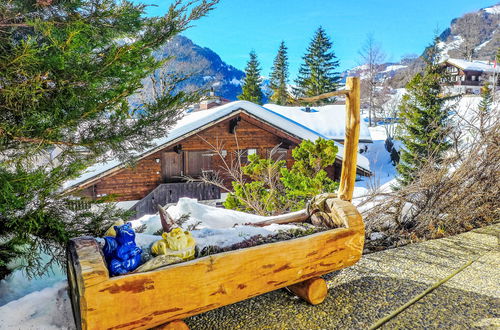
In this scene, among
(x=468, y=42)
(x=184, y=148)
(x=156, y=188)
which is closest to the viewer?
(x=156, y=188)

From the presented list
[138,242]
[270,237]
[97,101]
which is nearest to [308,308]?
[270,237]

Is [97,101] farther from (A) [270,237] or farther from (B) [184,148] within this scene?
(B) [184,148]

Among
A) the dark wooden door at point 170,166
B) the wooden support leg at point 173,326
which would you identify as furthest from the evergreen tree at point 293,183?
the dark wooden door at point 170,166

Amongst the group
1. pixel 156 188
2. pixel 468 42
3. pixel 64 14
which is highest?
pixel 468 42

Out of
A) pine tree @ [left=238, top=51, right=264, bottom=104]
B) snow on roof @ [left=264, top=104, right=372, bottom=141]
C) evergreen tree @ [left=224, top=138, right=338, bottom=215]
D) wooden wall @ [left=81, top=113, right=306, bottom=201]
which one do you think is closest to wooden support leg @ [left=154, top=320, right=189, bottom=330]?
evergreen tree @ [left=224, top=138, right=338, bottom=215]

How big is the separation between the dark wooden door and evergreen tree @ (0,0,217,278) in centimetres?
882

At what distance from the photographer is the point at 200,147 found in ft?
39.0

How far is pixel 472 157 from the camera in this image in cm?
418

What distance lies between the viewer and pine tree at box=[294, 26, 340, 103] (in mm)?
33156

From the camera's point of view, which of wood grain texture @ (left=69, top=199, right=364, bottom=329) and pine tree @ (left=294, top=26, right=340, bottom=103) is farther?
pine tree @ (left=294, top=26, right=340, bottom=103)

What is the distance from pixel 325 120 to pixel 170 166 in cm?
Result: 932

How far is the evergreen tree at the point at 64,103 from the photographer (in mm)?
2055

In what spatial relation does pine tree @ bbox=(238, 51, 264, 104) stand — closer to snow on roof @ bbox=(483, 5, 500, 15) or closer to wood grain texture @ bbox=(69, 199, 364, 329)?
wood grain texture @ bbox=(69, 199, 364, 329)

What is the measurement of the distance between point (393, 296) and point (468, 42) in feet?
213
